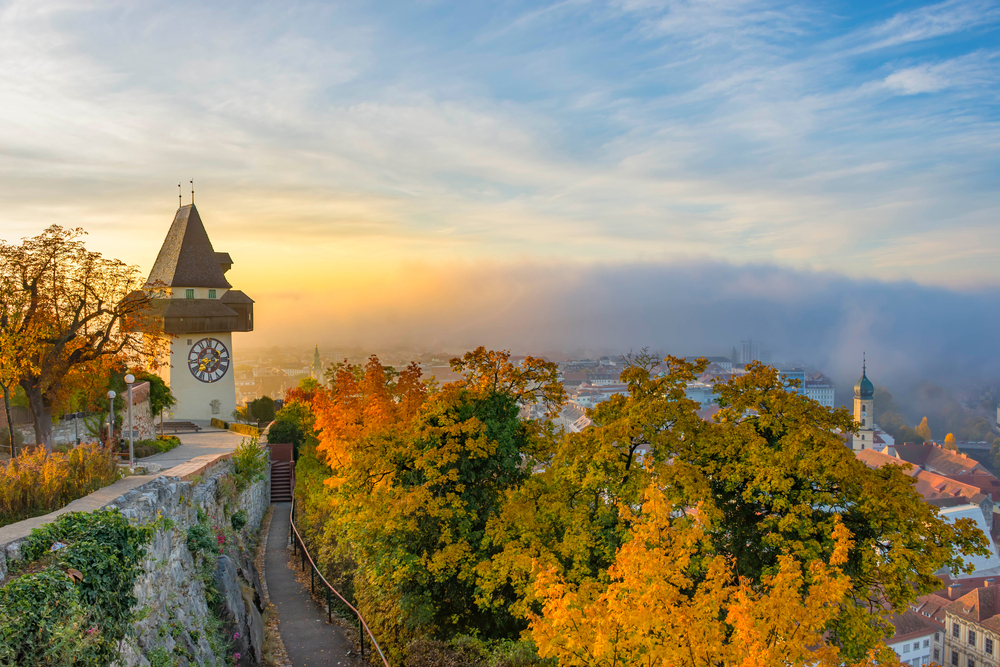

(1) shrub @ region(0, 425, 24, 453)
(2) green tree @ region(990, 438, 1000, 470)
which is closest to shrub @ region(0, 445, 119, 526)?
(1) shrub @ region(0, 425, 24, 453)

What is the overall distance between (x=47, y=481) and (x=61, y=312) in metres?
7.84

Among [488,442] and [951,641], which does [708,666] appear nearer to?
[488,442]

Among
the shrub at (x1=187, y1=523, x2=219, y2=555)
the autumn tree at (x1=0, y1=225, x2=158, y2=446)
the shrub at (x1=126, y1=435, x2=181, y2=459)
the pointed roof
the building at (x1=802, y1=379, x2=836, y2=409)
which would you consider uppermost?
the pointed roof

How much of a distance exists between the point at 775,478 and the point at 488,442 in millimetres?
5633

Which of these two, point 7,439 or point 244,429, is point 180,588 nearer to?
point 7,439

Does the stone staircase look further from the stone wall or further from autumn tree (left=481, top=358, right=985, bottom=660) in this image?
autumn tree (left=481, top=358, right=985, bottom=660)

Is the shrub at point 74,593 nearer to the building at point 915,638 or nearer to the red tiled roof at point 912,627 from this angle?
the red tiled roof at point 912,627

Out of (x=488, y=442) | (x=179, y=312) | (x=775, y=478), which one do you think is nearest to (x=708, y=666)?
(x=775, y=478)

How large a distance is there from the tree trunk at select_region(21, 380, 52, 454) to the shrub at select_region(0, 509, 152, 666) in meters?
8.74

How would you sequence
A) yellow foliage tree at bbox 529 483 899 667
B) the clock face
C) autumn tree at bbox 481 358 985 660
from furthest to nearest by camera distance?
the clock face < autumn tree at bbox 481 358 985 660 < yellow foliage tree at bbox 529 483 899 667

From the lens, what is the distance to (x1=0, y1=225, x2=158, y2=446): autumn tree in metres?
14.3

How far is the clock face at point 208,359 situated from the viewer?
122ft

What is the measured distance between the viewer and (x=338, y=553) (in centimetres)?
1691

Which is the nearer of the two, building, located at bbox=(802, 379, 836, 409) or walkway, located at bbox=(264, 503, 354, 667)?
walkway, located at bbox=(264, 503, 354, 667)
